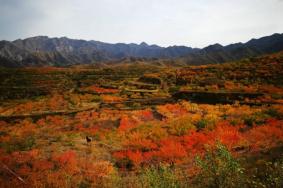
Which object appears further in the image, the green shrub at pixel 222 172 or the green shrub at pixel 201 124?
the green shrub at pixel 201 124

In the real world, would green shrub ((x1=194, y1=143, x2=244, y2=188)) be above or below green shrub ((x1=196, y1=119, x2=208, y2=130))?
above

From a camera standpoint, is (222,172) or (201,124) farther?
(201,124)

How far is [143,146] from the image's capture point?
14836mm

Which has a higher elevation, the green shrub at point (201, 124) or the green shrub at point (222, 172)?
the green shrub at point (222, 172)

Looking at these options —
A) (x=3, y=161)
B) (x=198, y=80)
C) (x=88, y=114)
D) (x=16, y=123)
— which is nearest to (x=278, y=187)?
(x=3, y=161)

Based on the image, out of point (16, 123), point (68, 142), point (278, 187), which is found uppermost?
point (278, 187)

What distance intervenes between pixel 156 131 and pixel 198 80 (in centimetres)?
3321

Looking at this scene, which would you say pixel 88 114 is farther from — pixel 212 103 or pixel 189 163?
pixel 189 163

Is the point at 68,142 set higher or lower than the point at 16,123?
→ higher

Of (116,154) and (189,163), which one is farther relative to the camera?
(116,154)

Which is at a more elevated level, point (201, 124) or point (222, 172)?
point (222, 172)

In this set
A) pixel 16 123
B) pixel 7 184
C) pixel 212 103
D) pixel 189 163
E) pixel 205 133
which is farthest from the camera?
pixel 212 103

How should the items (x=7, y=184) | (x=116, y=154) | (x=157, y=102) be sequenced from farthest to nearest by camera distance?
1. (x=157, y=102)
2. (x=116, y=154)
3. (x=7, y=184)

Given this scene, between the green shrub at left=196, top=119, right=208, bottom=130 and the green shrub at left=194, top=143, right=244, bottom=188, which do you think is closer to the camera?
the green shrub at left=194, top=143, right=244, bottom=188
